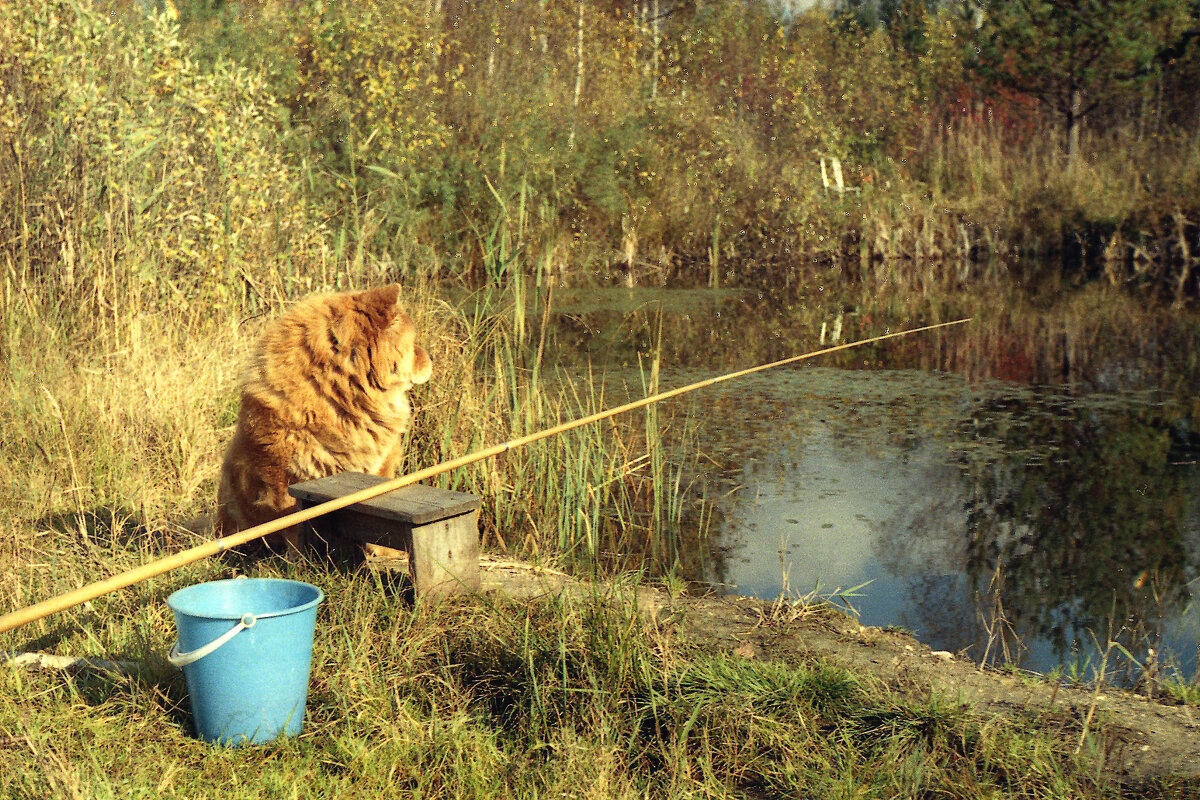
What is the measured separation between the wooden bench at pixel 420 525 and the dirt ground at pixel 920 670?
0.17 m

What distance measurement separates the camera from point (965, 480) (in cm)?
647

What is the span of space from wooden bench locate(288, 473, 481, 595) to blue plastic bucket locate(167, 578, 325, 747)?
56 cm

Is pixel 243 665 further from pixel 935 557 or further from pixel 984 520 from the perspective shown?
pixel 984 520

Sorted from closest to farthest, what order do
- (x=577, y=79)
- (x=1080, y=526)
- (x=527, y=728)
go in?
(x=527, y=728) → (x=1080, y=526) → (x=577, y=79)

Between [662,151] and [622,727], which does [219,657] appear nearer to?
[622,727]

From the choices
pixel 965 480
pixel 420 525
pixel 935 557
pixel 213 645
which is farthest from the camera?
pixel 965 480

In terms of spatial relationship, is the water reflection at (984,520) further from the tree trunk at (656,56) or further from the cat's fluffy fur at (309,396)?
the tree trunk at (656,56)

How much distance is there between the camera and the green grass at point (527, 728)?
2.62 meters

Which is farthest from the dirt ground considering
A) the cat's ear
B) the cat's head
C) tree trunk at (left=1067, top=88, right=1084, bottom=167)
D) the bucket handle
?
tree trunk at (left=1067, top=88, right=1084, bottom=167)

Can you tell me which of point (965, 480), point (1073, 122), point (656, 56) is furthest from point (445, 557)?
point (656, 56)

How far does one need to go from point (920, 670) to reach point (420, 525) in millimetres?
1569

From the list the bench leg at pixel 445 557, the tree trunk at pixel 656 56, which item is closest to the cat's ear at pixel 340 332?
the bench leg at pixel 445 557

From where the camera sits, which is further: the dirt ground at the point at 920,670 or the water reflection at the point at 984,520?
the water reflection at the point at 984,520

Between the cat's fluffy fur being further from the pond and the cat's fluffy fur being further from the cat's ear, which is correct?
the pond
